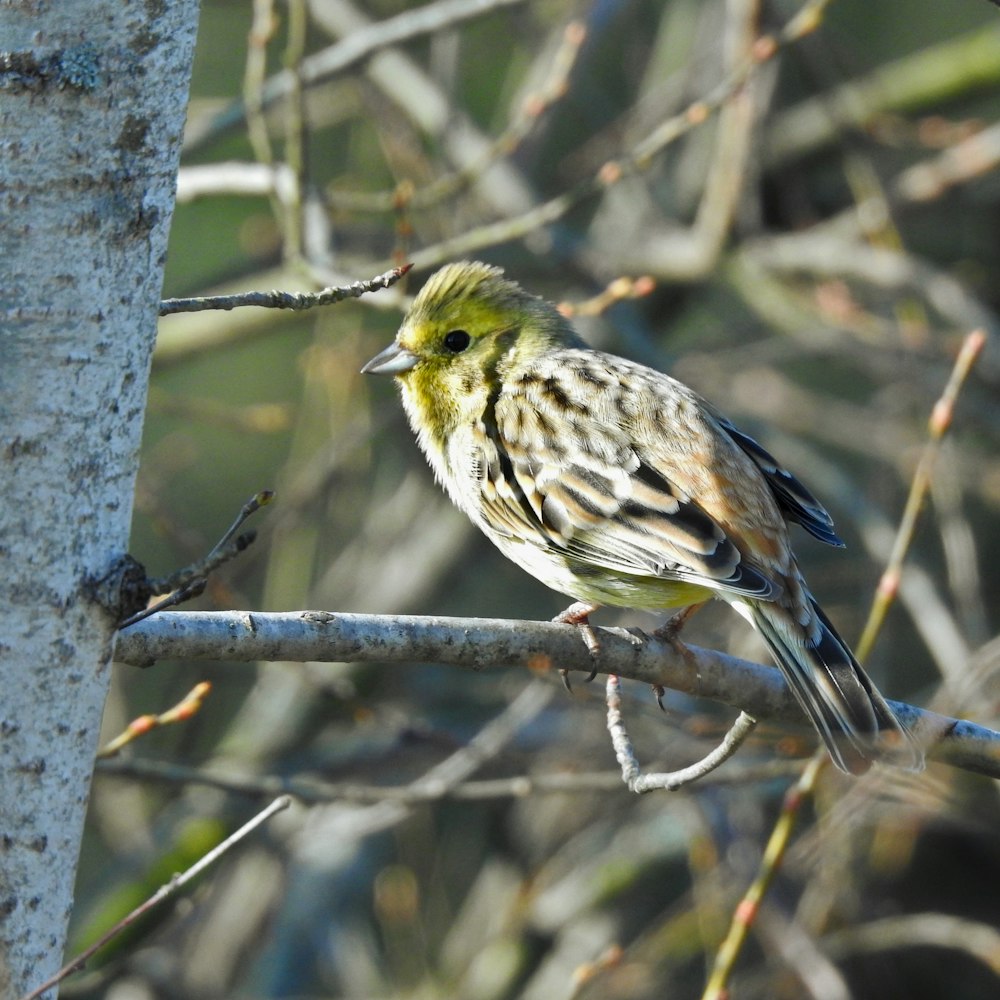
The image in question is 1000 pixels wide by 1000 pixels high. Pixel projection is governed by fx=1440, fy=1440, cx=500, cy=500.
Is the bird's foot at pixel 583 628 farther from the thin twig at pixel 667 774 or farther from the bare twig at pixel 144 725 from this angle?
the bare twig at pixel 144 725

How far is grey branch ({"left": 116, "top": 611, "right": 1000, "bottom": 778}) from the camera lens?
2.30m

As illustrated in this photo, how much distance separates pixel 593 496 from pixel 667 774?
3.47ft

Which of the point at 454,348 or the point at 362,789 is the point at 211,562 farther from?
the point at 454,348

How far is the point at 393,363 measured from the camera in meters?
4.13

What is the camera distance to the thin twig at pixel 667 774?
2.52 m

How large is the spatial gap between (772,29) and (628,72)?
1830 millimetres

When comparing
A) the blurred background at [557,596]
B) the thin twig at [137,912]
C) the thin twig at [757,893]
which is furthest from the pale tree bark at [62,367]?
the blurred background at [557,596]

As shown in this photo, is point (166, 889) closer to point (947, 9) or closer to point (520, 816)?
point (520, 816)

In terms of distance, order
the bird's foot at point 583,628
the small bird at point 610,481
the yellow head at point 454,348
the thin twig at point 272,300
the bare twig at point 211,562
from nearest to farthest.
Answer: the bare twig at point 211,562 < the thin twig at point 272,300 < the bird's foot at point 583,628 < the small bird at point 610,481 < the yellow head at point 454,348

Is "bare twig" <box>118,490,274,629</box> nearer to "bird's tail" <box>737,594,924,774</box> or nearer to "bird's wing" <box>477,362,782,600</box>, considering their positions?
"bird's tail" <box>737,594,924,774</box>

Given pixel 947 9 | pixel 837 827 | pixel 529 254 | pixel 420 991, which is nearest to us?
pixel 837 827

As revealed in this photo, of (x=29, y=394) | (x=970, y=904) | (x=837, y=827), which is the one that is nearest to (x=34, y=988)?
(x=29, y=394)

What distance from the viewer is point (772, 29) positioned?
5.60 metres

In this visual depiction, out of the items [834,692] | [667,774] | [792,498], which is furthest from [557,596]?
[667,774]
